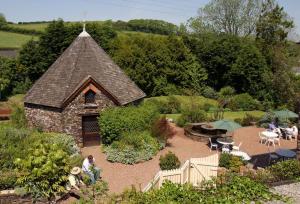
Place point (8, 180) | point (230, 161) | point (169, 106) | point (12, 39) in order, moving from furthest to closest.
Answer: point (12, 39) < point (169, 106) < point (230, 161) < point (8, 180)

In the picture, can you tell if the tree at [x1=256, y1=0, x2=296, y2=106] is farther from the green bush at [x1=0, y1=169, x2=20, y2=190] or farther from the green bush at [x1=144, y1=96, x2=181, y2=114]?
the green bush at [x1=0, y1=169, x2=20, y2=190]

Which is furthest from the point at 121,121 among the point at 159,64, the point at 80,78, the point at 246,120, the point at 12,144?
the point at 159,64

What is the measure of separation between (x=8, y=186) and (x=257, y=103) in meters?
30.7

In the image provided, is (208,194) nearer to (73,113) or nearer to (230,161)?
(230,161)

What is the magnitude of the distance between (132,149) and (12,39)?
52382 millimetres

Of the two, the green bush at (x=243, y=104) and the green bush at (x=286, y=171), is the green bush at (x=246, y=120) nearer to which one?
the green bush at (x=243, y=104)

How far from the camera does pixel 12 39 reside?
66000mm

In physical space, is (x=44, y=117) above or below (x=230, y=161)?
above

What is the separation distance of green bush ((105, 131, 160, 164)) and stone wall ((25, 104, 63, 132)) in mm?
3745

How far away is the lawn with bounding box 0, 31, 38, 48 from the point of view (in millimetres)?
61044

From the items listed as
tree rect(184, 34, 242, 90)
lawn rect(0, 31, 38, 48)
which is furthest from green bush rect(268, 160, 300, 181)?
lawn rect(0, 31, 38, 48)

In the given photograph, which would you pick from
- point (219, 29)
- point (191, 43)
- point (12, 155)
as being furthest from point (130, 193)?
point (219, 29)

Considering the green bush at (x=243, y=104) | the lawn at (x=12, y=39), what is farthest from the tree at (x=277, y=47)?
the lawn at (x=12, y=39)

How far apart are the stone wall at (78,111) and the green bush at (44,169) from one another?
10336 millimetres
